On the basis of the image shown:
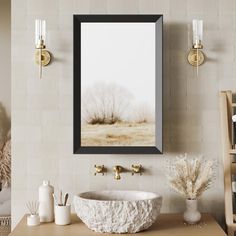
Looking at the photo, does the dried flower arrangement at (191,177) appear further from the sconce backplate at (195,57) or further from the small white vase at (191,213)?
the sconce backplate at (195,57)

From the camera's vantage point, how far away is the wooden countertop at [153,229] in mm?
2424

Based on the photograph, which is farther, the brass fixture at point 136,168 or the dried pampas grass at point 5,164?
the dried pampas grass at point 5,164

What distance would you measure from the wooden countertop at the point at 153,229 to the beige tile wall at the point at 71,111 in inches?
9.7

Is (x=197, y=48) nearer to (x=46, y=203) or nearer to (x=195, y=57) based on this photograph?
(x=195, y=57)

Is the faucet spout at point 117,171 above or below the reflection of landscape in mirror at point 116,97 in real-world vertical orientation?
below

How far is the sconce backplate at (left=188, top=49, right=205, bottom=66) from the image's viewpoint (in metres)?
2.83

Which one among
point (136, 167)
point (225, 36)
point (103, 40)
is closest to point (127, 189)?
point (136, 167)

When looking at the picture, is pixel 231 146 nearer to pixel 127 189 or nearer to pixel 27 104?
pixel 127 189

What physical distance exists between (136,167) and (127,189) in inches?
5.5

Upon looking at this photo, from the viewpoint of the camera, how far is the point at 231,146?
2771mm

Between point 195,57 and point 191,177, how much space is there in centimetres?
67

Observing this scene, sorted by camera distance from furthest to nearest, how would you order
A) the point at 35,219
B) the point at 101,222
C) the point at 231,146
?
the point at 231,146 < the point at 35,219 < the point at 101,222

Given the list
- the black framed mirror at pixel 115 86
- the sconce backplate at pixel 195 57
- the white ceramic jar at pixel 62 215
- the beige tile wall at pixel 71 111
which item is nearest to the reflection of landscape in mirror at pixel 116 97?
the black framed mirror at pixel 115 86

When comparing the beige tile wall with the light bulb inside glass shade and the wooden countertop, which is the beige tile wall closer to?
the light bulb inside glass shade
